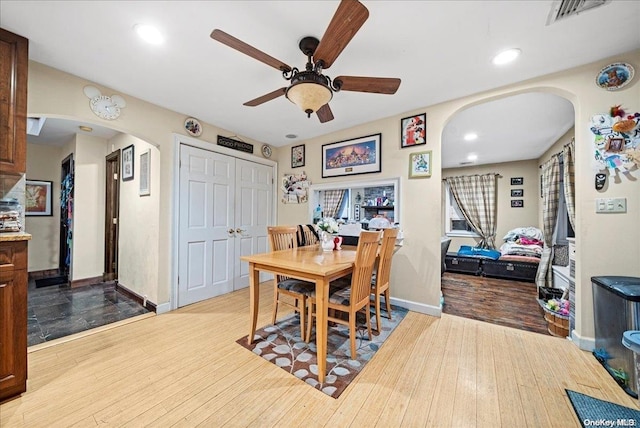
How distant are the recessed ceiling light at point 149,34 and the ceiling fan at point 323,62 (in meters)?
0.75

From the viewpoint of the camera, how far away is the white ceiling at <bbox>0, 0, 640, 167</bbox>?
1.53m

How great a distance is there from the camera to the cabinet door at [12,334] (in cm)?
146

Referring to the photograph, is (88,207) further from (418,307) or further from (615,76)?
(615,76)

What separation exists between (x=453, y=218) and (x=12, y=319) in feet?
24.1

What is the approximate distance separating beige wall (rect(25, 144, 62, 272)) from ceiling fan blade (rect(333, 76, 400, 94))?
562cm

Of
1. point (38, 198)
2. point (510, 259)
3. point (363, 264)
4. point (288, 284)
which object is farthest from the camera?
point (510, 259)

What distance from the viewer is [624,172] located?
1937mm

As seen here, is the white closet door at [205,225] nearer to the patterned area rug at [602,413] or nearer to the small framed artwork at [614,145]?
the patterned area rug at [602,413]

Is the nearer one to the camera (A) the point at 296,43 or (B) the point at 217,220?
(A) the point at 296,43

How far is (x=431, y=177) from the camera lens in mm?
2836

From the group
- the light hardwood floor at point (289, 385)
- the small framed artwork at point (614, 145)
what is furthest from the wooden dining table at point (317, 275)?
the small framed artwork at point (614, 145)

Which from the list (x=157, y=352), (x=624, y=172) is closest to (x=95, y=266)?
(x=157, y=352)

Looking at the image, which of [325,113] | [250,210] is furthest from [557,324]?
[250,210]

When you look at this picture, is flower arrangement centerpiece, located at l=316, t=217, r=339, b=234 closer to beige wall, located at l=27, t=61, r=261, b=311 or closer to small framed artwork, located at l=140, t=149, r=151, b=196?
beige wall, located at l=27, t=61, r=261, b=311
